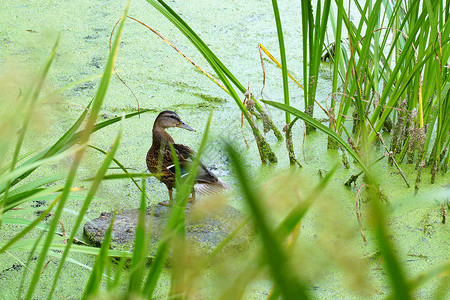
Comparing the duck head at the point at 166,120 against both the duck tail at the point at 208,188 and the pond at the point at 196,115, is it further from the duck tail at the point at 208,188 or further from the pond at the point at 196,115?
the duck tail at the point at 208,188

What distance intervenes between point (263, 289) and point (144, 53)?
205 centimetres

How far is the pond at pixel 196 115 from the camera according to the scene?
55.6 inches

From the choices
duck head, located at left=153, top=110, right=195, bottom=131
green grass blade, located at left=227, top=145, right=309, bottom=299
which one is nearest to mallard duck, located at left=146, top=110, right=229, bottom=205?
duck head, located at left=153, top=110, right=195, bottom=131

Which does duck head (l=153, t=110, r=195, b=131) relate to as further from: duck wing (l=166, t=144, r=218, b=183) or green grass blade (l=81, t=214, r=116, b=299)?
green grass blade (l=81, t=214, r=116, b=299)

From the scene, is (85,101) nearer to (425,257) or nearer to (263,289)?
(263,289)

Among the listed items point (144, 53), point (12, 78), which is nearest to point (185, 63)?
point (144, 53)

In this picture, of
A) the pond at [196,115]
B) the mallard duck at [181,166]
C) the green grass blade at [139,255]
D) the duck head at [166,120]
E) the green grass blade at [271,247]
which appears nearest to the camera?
the green grass blade at [271,247]

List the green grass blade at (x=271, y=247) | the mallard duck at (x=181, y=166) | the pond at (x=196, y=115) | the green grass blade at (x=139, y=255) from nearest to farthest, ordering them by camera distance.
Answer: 1. the green grass blade at (x=271, y=247)
2. the green grass blade at (x=139, y=255)
3. the pond at (x=196, y=115)
4. the mallard duck at (x=181, y=166)

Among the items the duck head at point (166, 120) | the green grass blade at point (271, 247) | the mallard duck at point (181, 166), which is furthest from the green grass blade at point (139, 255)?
the duck head at point (166, 120)

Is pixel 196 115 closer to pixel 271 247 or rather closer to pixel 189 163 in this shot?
pixel 189 163

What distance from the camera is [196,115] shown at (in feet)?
8.47

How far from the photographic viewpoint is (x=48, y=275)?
1.49m

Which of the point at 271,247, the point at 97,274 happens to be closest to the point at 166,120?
the point at 97,274

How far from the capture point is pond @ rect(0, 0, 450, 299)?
1.41m
